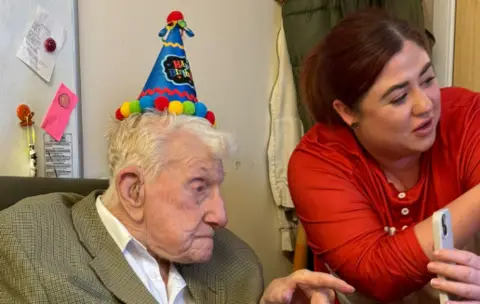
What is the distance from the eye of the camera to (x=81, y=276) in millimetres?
1177

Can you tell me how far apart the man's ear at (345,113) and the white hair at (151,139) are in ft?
0.91

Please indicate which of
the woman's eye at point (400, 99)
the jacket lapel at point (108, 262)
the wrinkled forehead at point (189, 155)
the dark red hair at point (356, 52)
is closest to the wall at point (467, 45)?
the dark red hair at point (356, 52)

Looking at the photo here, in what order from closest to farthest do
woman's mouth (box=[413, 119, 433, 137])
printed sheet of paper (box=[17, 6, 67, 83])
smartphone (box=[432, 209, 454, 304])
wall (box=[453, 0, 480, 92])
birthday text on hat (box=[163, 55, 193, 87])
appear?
smartphone (box=[432, 209, 454, 304]) < woman's mouth (box=[413, 119, 433, 137]) < birthday text on hat (box=[163, 55, 193, 87]) < printed sheet of paper (box=[17, 6, 67, 83]) < wall (box=[453, 0, 480, 92])

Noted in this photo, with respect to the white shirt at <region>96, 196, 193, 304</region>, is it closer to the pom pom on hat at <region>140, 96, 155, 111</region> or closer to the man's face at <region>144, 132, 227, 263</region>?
the man's face at <region>144, 132, 227, 263</region>

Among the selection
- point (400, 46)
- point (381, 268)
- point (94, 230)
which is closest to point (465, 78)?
point (400, 46)

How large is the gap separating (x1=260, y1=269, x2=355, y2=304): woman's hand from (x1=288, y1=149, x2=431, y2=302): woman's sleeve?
0.15 metres

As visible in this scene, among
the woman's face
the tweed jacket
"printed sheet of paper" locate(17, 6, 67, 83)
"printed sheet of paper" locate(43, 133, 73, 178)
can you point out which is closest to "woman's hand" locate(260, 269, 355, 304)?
the tweed jacket

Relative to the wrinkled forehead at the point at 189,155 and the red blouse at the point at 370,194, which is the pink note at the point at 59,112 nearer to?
the wrinkled forehead at the point at 189,155

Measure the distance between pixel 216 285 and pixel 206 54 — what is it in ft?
3.18

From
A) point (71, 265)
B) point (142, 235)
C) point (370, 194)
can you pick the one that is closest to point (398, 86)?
point (370, 194)

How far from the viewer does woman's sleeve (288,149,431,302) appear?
1.28 m

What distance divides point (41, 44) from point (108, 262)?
0.76 meters

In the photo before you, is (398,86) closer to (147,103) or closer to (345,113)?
(345,113)

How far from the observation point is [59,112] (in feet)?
5.74
